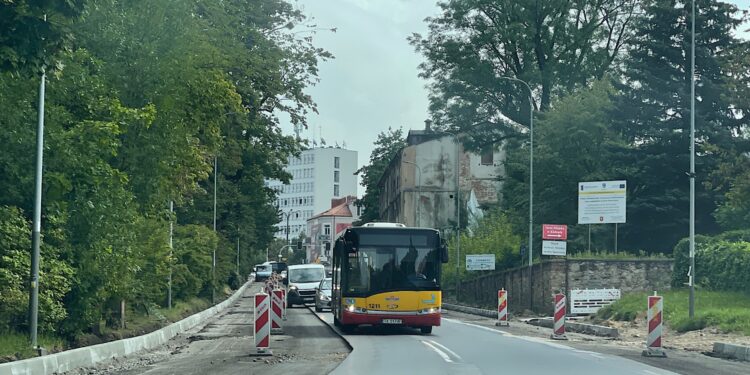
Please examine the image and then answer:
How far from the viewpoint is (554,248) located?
44.4 metres

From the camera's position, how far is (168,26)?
24938 millimetres

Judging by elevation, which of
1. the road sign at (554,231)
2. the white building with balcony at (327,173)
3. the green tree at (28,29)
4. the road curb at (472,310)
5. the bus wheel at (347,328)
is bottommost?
the road curb at (472,310)

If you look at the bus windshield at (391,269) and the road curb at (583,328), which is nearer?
the bus windshield at (391,269)

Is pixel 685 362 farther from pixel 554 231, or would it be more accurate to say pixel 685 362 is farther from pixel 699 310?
pixel 554 231

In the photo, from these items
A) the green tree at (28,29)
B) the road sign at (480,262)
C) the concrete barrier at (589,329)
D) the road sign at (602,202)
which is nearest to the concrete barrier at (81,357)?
the green tree at (28,29)

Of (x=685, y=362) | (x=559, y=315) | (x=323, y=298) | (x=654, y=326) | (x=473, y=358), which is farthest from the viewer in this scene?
(x=323, y=298)

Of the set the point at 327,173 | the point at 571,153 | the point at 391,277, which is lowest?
the point at 391,277

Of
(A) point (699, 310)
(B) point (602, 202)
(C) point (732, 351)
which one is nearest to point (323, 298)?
(B) point (602, 202)

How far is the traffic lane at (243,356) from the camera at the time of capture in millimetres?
16062

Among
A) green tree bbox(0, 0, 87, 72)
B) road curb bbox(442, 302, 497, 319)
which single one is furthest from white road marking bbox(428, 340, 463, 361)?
road curb bbox(442, 302, 497, 319)

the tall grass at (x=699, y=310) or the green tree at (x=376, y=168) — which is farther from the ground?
the green tree at (x=376, y=168)

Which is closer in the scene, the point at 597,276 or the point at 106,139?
the point at 106,139

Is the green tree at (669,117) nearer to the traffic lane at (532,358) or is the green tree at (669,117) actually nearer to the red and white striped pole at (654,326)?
the traffic lane at (532,358)

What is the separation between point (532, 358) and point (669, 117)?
32223 mm
